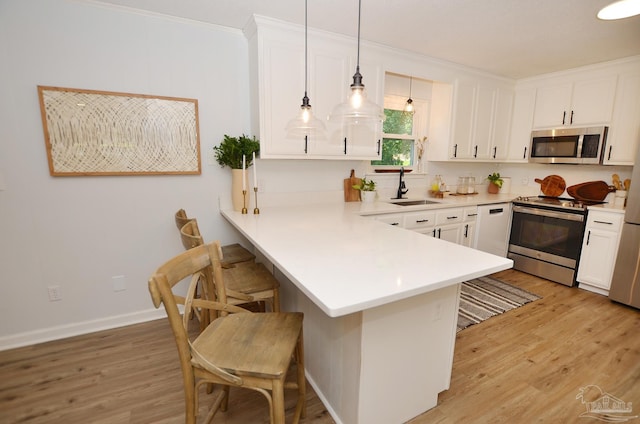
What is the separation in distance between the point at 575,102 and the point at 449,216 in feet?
6.74

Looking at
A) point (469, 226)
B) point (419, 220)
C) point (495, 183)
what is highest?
point (495, 183)

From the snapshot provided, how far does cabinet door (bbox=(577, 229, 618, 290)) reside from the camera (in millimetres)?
2990

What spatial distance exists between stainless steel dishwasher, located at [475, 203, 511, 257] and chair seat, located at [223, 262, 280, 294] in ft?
8.95

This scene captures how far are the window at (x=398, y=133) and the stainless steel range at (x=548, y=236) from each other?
57.7 inches

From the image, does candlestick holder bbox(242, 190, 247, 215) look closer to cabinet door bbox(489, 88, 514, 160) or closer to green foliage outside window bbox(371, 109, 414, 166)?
green foliage outside window bbox(371, 109, 414, 166)

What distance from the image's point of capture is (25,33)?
2.02 metres

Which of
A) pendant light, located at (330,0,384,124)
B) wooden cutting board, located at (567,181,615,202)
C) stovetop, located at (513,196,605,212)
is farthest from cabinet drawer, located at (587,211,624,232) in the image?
pendant light, located at (330,0,384,124)

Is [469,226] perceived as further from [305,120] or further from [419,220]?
[305,120]

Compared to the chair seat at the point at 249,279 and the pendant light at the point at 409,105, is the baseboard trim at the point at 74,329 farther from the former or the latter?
the pendant light at the point at 409,105

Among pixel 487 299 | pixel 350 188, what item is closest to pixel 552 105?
pixel 487 299

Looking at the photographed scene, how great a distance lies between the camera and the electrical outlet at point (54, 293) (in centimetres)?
229

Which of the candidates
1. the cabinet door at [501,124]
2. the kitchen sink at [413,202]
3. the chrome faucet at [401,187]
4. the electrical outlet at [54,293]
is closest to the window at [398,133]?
the chrome faucet at [401,187]

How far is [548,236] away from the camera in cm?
344

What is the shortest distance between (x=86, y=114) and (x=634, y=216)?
15.2ft
